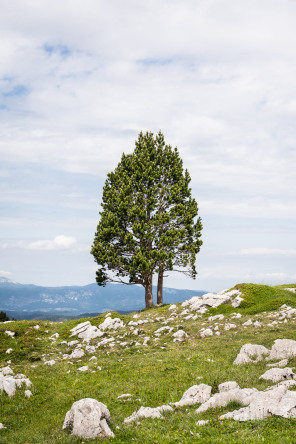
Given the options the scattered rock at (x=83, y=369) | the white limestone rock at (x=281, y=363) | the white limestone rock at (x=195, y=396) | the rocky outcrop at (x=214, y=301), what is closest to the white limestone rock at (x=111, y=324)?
the rocky outcrop at (x=214, y=301)

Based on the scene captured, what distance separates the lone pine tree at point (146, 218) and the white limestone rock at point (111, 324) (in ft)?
28.3

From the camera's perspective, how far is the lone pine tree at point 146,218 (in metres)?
39.4

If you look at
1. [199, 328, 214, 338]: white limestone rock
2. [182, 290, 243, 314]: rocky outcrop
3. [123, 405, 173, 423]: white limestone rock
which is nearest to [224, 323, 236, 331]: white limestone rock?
[199, 328, 214, 338]: white limestone rock

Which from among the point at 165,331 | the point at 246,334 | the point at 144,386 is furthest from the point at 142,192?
the point at 144,386

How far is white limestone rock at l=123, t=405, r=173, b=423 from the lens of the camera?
466 inches

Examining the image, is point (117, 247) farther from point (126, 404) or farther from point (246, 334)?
point (126, 404)

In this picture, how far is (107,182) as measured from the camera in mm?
43469

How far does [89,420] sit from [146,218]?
102ft

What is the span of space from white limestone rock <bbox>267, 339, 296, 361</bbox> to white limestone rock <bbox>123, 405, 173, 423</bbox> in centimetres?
710

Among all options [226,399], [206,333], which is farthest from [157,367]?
[206,333]

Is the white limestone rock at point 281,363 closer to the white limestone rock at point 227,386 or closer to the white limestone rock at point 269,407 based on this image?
the white limestone rock at point 227,386

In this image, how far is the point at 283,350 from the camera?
1695 cm

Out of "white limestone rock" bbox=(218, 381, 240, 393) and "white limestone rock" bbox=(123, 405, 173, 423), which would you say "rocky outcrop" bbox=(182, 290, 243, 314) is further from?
"white limestone rock" bbox=(123, 405, 173, 423)

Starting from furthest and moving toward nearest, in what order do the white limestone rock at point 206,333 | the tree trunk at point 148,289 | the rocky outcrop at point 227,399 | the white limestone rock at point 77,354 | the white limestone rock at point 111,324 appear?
1. the tree trunk at point 148,289
2. the white limestone rock at point 111,324
3. the white limestone rock at point 206,333
4. the white limestone rock at point 77,354
5. the rocky outcrop at point 227,399
